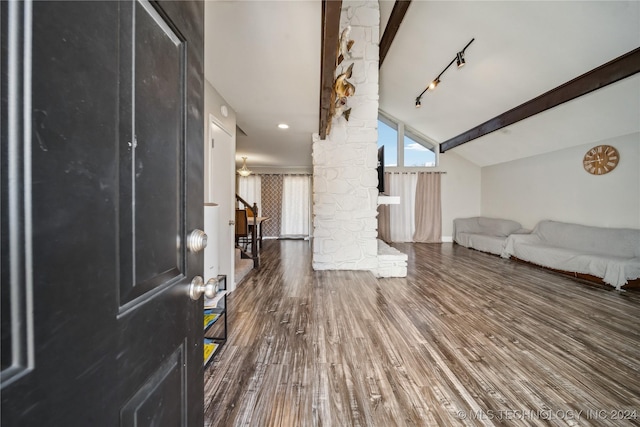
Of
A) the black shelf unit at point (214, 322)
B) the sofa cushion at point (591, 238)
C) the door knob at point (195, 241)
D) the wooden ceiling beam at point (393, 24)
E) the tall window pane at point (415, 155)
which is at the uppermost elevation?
the wooden ceiling beam at point (393, 24)

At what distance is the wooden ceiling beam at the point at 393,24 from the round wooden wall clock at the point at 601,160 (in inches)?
153

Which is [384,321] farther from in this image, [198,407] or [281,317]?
[198,407]

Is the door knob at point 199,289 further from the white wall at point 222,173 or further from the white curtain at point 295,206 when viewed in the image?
the white curtain at point 295,206

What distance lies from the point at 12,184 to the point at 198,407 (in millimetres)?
748

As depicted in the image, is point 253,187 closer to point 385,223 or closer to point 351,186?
point 385,223

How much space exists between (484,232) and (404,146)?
3.07 metres

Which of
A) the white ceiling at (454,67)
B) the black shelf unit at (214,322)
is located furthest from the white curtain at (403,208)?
the black shelf unit at (214,322)

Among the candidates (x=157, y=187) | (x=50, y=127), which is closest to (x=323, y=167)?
(x=157, y=187)

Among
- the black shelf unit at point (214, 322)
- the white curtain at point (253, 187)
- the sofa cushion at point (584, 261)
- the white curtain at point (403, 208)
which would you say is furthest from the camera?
the white curtain at point (253, 187)

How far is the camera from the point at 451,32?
12.2 ft

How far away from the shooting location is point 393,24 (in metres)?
3.97

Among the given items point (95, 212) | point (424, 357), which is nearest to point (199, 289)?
point (95, 212)

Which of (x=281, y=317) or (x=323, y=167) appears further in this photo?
(x=323, y=167)

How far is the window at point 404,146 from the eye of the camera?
283 inches
